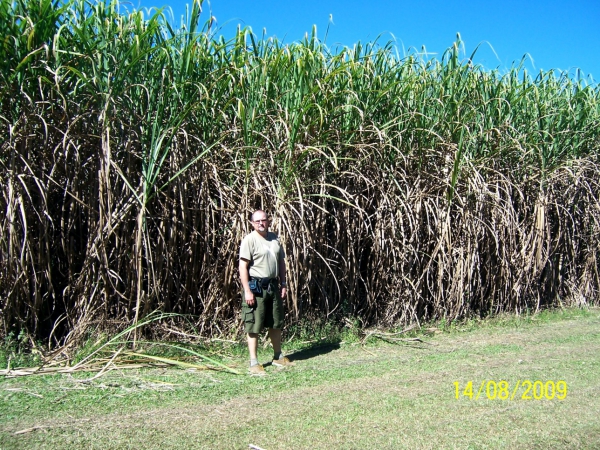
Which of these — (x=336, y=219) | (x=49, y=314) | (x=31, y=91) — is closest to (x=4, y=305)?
(x=49, y=314)

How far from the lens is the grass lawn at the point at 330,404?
3.42 meters

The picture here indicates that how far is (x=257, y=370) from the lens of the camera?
4781 millimetres

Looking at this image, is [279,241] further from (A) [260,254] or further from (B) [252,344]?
(B) [252,344]

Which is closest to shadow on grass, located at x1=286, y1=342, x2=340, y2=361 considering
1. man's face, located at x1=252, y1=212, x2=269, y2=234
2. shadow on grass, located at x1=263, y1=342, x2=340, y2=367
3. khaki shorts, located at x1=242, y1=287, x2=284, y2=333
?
shadow on grass, located at x1=263, y1=342, x2=340, y2=367

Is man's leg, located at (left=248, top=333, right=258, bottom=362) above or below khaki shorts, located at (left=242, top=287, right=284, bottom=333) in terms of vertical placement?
below

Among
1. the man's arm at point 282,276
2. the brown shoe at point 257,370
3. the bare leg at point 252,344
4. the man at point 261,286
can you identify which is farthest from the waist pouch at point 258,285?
the brown shoe at point 257,370

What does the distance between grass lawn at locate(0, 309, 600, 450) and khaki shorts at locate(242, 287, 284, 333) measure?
0.35 meters

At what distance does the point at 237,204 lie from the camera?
5.50m

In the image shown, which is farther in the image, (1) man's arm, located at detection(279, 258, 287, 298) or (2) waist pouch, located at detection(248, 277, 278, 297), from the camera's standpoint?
(1) man's arm, located at detection(279, 258, 287, 298)

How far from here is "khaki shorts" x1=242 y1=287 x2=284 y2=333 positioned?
4.93 meters

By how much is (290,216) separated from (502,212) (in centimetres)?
244

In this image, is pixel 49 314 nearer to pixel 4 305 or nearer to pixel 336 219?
pixel 4 305

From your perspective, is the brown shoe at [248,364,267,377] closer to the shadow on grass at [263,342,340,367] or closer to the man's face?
the shadow on grass at [263,342,340,367]

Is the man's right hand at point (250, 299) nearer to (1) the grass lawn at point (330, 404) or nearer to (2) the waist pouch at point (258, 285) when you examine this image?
(2) the waist pouch at point (258, 285)
